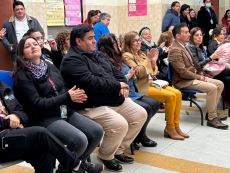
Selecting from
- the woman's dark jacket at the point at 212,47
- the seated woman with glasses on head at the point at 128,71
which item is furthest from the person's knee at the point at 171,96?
the woman's dark jacket at the point at 212,47

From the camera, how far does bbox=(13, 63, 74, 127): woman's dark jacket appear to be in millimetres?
2225

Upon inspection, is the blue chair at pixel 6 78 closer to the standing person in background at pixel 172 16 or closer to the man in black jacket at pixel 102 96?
the man in black jacket at pixel 102 96

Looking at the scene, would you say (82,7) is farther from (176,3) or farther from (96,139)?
→ (96,139)

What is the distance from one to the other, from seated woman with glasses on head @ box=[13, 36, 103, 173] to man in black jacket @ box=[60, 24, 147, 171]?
189 mm

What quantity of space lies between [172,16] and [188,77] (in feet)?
13.9

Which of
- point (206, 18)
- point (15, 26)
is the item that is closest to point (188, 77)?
point (15, 26)

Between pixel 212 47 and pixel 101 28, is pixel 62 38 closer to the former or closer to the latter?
pixel 101 28

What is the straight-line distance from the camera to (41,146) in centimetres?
196

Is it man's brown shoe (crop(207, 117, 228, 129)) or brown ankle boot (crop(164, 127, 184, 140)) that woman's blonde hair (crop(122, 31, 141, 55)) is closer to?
brown ankle boot (crop(164, 127, 184, 140))

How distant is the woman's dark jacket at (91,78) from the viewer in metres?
2.59

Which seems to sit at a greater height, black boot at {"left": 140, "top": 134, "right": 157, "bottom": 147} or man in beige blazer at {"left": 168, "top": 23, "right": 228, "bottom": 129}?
man in beige blazer at {"left": 168, "top": 23, "right": 228, "bottom": 129}

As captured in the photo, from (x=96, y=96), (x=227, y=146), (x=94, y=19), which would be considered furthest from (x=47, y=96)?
(x=94, y=19)

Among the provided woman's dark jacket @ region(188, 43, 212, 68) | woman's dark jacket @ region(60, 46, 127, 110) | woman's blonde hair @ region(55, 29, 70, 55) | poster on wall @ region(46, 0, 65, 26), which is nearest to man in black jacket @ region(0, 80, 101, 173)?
woman's dark jacket @ region(60, 46, 127, 110)

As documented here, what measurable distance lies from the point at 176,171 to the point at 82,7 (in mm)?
5454
